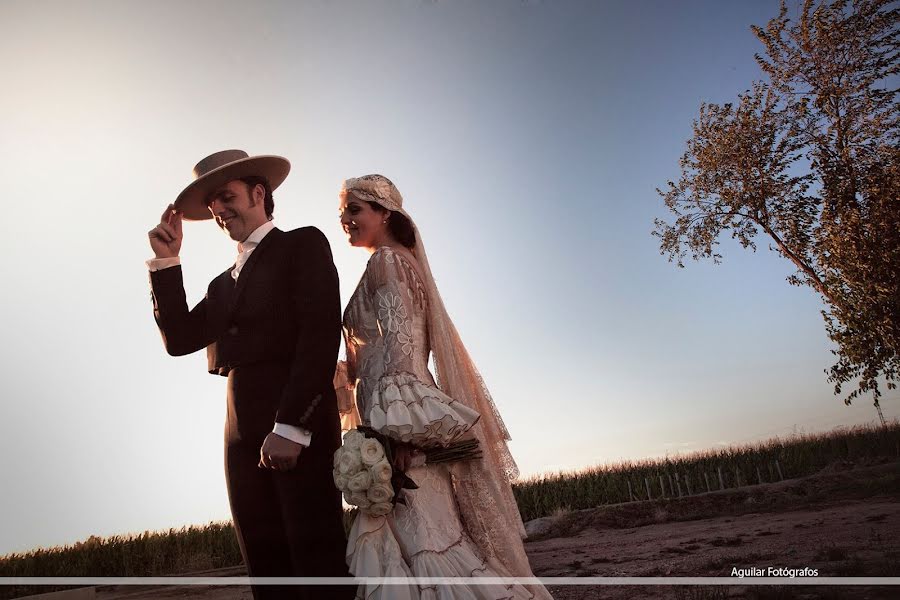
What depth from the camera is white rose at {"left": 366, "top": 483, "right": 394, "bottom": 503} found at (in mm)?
2479

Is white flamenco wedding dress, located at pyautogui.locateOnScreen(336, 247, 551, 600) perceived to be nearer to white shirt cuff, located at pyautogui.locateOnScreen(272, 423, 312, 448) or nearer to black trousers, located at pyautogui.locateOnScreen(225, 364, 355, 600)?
A: black trousers, located at pyautogui.locateOnScreen(225, 364, 355, 600)

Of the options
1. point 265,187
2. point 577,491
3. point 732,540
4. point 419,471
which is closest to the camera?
point 419,471

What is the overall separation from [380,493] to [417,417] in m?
0.33

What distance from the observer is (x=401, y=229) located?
11.0 ft

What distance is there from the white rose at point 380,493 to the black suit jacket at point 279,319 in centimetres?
33

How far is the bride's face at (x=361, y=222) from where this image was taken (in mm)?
3238

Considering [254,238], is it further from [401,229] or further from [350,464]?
[350,464]

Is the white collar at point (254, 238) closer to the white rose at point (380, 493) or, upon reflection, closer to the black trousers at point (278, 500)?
the black trousers at point (278, 500)

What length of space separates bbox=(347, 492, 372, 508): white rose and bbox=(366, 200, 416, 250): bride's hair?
132 centimetres

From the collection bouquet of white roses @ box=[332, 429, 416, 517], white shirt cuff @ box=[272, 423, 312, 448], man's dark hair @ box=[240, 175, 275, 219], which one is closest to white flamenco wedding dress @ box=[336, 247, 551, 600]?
bouquet of white roses @ box=[332, 429, 416, 517]

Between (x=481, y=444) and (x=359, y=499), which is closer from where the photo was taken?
(x=359, y=499)

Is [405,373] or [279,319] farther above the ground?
[279,319]

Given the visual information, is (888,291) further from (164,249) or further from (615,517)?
(164,249)

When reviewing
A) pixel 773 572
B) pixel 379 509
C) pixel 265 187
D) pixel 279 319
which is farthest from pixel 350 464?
pixel 773 572
